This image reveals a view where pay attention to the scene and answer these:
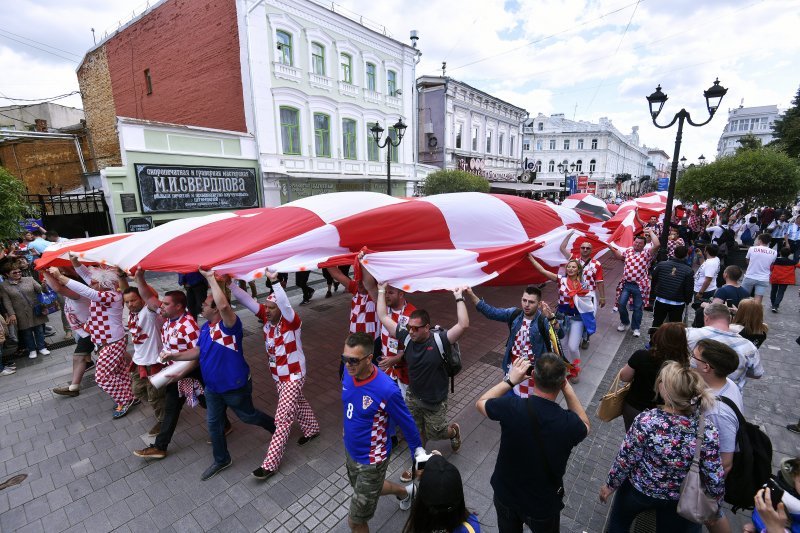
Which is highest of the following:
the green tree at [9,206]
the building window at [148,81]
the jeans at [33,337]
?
the building window at [148,81]

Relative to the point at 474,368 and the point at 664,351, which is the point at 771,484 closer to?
the point at 664,351

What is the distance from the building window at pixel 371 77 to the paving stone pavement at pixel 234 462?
1756 centimetres

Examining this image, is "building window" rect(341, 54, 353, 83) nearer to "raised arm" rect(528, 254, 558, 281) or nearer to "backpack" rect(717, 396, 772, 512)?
"raised arm" rect(528, 254, 558, 281)

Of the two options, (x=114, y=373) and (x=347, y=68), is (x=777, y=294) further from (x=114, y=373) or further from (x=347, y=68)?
(x=347, y=68)

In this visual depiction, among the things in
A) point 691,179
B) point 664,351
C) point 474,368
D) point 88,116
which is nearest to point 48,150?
point 88,116

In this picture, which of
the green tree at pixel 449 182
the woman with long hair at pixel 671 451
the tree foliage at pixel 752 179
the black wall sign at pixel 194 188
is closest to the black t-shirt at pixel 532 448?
the woman with long hair at pixel 671 451

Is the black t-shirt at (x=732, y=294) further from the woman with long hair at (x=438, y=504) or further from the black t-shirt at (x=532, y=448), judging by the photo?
the woman with long hair at (x=438, y=504)

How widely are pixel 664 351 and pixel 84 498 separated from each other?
5291mm

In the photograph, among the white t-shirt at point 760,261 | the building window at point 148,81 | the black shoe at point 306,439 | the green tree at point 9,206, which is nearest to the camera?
the black shoe at point 306,439

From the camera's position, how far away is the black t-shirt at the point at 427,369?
3.36 meters

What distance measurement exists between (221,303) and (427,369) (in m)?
1.99

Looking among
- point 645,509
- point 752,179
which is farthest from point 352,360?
point 752,179

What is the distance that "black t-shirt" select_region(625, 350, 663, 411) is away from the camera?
9.38ft

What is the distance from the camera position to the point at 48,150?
1789cm
